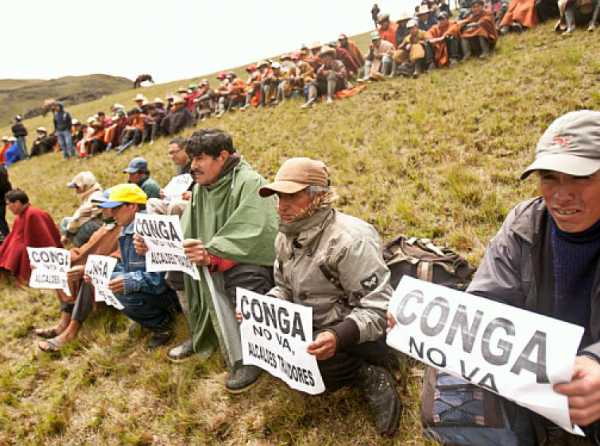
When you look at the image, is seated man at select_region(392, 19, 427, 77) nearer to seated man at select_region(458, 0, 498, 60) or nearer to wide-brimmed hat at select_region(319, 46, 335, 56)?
seated man at select_region(458, 0, 498, 60)

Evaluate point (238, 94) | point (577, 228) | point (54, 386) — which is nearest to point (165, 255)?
point (54, 386)

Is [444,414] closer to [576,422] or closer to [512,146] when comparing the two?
Result: [576,422]

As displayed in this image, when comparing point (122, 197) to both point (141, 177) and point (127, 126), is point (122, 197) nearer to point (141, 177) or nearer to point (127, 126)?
point (141, 177)

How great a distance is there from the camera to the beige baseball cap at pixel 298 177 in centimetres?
280

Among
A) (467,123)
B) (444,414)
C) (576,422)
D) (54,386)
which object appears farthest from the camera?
(467,123)

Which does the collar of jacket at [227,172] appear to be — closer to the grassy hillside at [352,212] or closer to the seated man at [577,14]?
the grassy hillside at [352,212]

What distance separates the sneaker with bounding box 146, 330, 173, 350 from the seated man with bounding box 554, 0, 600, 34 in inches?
382

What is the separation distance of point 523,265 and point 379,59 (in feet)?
37.5

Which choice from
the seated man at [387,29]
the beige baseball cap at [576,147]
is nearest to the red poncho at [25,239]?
the beige baseball cap at [576,147]

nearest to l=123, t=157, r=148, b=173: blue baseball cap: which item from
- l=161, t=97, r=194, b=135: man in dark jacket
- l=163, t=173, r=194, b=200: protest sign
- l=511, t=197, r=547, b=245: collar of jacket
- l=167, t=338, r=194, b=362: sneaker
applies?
l=163, t=173, r=194, b=200: protest sign

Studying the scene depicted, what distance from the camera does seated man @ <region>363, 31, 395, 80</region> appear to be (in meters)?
12.0

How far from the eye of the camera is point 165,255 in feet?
12.9

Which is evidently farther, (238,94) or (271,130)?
(238,94)

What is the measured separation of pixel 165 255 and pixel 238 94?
13863mm
